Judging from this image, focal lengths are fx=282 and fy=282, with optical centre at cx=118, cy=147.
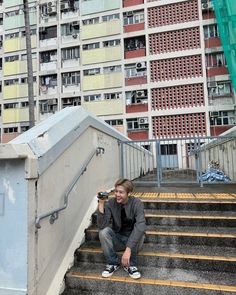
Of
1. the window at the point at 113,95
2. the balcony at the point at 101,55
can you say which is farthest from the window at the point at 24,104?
the window at the point at 113,95

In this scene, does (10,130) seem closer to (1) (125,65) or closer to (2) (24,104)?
(2) (24,104)

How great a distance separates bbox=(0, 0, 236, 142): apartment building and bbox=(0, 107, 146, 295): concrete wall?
20675 mm

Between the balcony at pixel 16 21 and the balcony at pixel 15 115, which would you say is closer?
the balcony at pixel 15 115

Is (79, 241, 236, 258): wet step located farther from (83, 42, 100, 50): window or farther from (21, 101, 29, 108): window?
(21, 101, 29, 108): window

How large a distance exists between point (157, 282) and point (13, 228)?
1.53m

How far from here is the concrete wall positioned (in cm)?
263

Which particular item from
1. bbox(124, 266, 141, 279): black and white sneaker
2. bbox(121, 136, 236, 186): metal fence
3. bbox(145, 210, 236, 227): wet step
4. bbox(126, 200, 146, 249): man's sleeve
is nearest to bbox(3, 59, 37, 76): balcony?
bbox(121, 136, 236, 186): metal fence

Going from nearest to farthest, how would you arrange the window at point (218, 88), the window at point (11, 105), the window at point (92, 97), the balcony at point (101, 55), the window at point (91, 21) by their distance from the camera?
the window at point (218, 88), the balcony at point (101, 55), the window at point (92, 97), the window at point (91, 21), the window at point (11, 105)

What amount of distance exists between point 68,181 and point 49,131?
74 cm

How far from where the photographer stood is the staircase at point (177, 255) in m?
2.88

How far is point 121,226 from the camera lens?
3.29 metres

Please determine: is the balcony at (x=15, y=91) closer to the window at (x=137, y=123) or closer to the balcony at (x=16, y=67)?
the balcony at (x=16, y=67)

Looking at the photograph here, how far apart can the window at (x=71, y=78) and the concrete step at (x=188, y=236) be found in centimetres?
2521

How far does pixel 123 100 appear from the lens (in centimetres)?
2575
